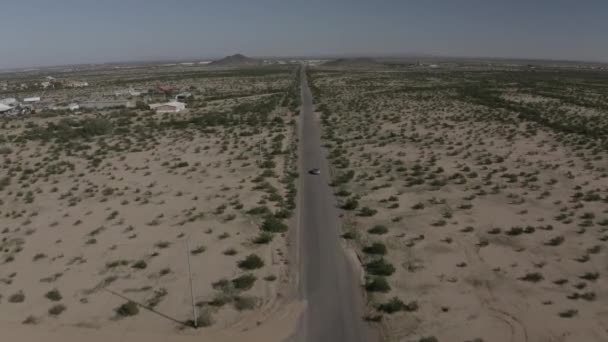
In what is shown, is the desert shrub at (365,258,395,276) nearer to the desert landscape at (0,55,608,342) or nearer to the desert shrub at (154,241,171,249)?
the desert landscape at (0,55,608,342)

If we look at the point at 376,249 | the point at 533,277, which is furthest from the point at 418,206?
the point at 533,277

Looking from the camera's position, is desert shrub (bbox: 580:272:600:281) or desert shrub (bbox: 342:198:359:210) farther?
desert shrub (bbox: 342:198:359:210)

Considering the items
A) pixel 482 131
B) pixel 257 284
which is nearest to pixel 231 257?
→ pixel 257 284

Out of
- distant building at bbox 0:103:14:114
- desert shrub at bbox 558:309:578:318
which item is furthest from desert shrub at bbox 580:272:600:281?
distant building at bbox 0:103:14:114

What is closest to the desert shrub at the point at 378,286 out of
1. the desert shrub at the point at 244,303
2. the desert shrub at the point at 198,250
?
the desert shrub at the point at 244,303

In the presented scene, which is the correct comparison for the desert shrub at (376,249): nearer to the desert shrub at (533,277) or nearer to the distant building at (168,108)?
the desert shrub at (533,277)

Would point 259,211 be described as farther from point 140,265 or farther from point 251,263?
point 140,265
